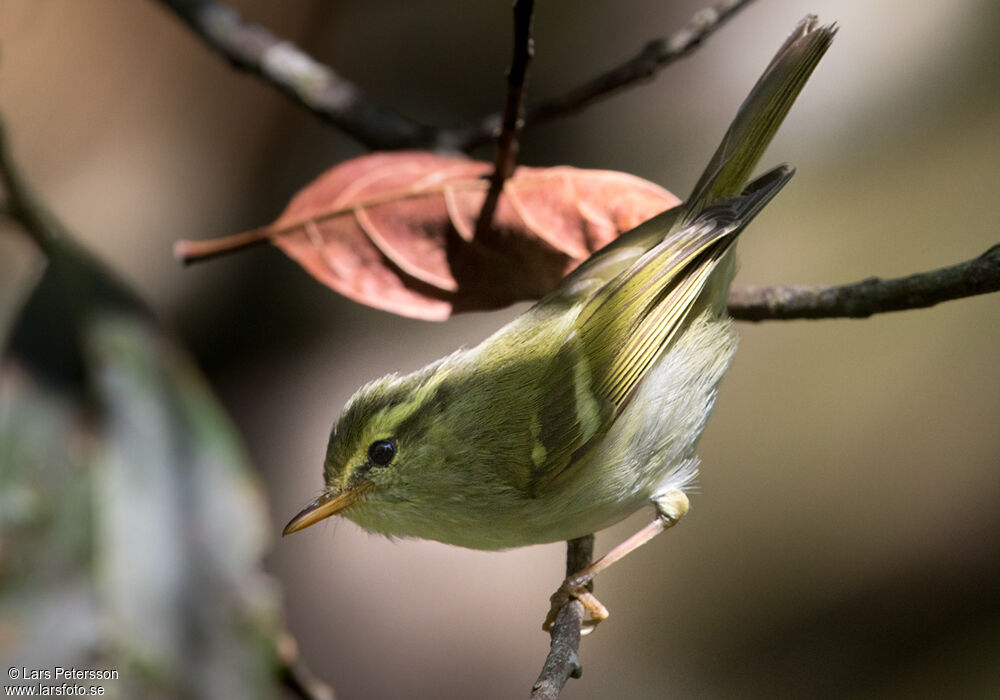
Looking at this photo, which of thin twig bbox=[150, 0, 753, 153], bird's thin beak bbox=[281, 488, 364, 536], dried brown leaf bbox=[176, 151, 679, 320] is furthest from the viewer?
thin twig bbox=[150, 0, 753, 153]

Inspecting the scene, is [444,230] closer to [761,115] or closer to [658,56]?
[658,56]

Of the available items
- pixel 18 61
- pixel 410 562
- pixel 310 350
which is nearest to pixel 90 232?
pixel 18 61

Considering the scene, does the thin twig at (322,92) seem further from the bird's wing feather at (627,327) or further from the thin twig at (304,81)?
the bird's wing feather at (627,327)

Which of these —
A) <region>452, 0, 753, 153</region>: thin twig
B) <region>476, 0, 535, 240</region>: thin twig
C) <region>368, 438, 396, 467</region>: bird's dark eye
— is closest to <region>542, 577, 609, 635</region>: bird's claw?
<region>368, 438, 396, 467</region>: bird's dark eye

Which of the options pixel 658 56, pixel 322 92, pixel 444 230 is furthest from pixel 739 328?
pixel 322 92

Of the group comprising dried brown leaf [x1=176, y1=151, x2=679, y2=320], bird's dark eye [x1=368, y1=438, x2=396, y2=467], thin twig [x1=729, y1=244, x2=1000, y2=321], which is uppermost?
dried brown leaf [x1=176, y1=151, x2=679, y2=320]

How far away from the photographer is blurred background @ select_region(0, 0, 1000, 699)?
2.93m

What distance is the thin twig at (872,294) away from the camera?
166 centimetres

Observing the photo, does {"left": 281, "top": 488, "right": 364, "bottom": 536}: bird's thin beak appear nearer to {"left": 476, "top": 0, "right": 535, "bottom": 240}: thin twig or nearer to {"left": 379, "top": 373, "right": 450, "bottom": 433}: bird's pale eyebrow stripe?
{"left": 379, "top": 373, "right": 450, "bottom": 433}: bird's pale eyebrow stripe

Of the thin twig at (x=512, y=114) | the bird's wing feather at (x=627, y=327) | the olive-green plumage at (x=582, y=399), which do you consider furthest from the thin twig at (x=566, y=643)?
the thin twig at (x=512, y=114)

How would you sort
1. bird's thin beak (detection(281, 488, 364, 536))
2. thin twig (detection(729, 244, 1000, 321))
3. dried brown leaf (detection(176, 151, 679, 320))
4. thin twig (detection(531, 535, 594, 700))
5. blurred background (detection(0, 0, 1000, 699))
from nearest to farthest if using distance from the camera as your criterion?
1. thin twig (detection(531, 535, 594, 700))
2. thin twig (detection(729, 244, 1000, 321))
3. bird's thin beak (detection(281, 488, 364, 536))
4. dried brown leaf (detection(176, 151, 679, 320))
5. blurred background (detection(0, 0, 1000, 699))

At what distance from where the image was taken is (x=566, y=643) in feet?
5.68

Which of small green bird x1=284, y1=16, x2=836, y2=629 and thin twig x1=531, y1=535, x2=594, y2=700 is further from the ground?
small green bird x1=284, y1=16, x2=836, y2=629

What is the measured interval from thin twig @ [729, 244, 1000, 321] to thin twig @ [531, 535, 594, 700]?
60cm
